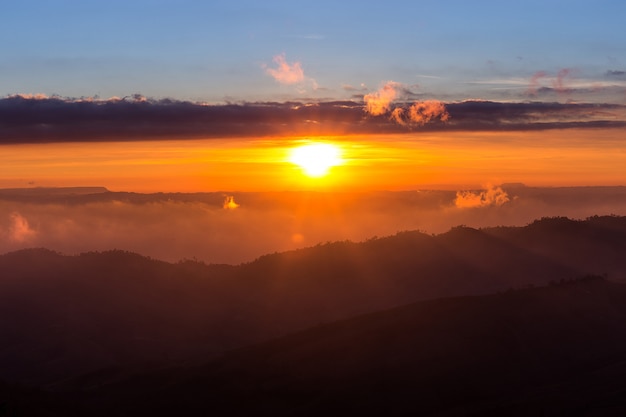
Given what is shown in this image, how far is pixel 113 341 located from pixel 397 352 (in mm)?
97187

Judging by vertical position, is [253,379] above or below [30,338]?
above

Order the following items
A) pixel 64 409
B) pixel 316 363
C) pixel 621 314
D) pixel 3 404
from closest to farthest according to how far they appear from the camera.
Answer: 1. pixel 3 404
2. pixel 64 409
3. pixel 316 363
4. pixel 621 314

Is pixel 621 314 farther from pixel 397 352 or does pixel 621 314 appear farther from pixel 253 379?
pixel 253 379

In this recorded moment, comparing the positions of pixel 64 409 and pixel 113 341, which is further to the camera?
pixel 113 341

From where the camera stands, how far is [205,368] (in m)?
120

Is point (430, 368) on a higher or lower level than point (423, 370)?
higher

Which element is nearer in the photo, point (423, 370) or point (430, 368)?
point (423, 370)

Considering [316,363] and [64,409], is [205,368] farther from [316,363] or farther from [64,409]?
[64,409]

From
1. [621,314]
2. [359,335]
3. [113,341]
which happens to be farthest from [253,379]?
[113,341]

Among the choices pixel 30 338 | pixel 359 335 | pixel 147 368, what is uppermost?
pixel 359 335

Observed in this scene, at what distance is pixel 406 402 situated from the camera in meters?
100

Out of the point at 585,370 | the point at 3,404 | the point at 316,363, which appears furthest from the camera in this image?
the point at 316,363

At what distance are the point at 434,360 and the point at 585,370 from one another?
17945mm

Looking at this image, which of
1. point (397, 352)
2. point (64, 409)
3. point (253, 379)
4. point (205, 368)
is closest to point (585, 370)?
point (397, 352)
